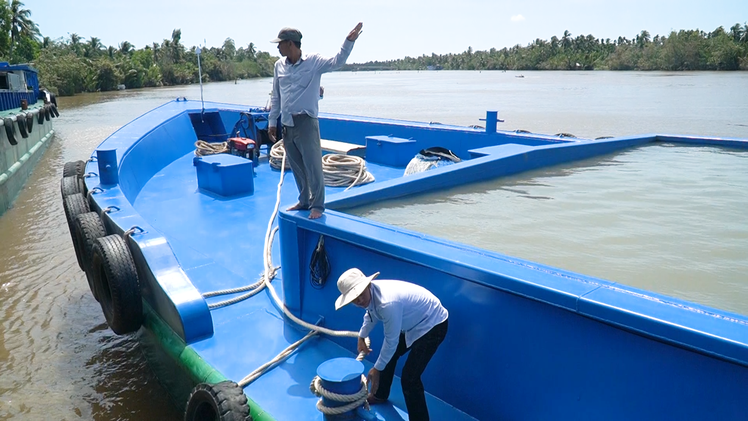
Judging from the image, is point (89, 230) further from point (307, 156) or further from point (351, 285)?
point (351, 285)

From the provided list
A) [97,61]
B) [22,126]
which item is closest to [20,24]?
[97,61]

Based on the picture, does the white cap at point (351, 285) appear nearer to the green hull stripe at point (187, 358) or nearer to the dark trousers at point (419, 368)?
the dark trousers at point (419, 368)

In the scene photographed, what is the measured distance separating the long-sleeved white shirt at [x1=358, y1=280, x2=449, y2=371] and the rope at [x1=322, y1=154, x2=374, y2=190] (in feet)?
11.1

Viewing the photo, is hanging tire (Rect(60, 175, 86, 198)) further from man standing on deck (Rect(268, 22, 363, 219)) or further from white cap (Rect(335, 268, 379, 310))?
white cap (Rect(335, 268, 379, 310))

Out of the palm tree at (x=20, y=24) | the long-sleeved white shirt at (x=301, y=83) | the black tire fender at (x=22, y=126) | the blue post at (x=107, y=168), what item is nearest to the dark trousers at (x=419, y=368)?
the long-sleeved white shirt at (x=301, y=83)

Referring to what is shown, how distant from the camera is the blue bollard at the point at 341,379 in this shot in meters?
2.04

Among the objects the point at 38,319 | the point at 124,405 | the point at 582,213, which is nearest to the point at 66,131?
the point at 38,319

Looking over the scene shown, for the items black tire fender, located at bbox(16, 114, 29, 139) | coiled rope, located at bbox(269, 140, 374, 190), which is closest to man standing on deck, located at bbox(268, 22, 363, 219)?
coiled rope, located at bbox(269, 140, 374, 190)

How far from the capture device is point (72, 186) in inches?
214

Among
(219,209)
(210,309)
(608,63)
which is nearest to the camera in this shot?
(210,309)

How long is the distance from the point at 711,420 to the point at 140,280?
3.18 m

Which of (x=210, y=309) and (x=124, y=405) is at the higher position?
(x=210, y=309)

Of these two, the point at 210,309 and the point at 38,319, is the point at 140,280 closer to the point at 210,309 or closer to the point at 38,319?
the point at 210,309

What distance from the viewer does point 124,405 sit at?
371 centimetres
